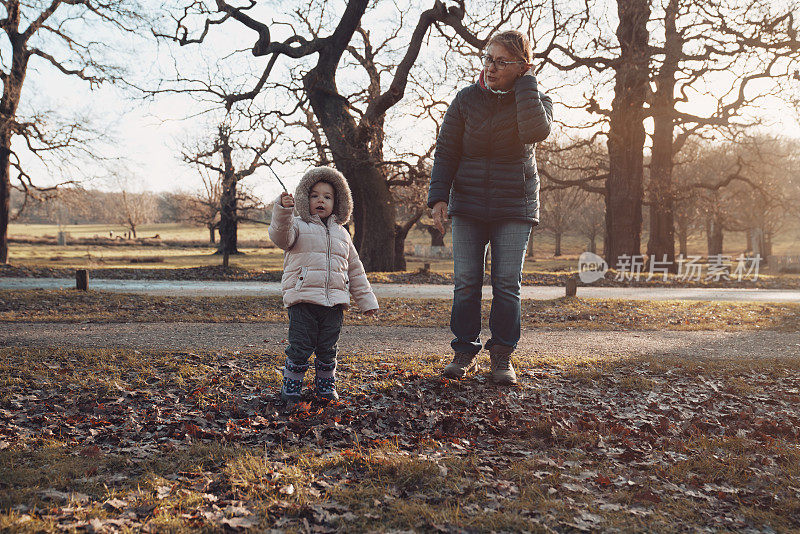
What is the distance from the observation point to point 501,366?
4.87 m

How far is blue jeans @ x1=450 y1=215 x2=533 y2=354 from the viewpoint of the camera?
15.3 feet

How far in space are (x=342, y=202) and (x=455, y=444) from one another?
195 centimetres

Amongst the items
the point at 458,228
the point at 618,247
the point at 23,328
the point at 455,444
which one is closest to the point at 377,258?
the point at 618,247

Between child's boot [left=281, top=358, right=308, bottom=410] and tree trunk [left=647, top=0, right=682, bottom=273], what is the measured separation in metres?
15.2

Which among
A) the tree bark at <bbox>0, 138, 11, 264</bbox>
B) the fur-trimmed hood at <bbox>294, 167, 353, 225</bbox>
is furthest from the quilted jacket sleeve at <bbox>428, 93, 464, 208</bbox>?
the tree bark at <bbox>0, 138, 11, 264</bbox>

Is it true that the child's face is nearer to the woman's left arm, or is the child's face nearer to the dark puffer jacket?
the dark puffer jacket

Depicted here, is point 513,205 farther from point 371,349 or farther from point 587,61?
point 587,61

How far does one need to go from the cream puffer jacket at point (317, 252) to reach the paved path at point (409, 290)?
863cm

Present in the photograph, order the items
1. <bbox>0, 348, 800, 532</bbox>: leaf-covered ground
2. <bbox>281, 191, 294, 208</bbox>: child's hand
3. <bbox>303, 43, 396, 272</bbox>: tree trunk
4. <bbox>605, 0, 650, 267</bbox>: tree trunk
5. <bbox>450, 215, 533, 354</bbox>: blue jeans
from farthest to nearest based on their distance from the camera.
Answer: <bbox>303, 43, 396, 272</bbox>: tree trunk < <bbox>605, 0, 650, 267</bbox>: tree trunk < <bbox>450, 215, 533, 354</bbox>: blue jeans < <bbox>281, 191, 294, 208</bbox>: child's hand < <bbox>0, 348, 800, 532</bbox>: leaf-covered ground

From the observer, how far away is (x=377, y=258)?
61.1 ft

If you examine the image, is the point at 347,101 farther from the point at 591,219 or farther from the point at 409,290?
the point at 591,219

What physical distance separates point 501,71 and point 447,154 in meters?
0.77

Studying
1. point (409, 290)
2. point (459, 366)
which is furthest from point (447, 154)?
point (409, 290)

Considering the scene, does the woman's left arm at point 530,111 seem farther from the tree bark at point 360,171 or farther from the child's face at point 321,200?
the tree bark at point 360,171
